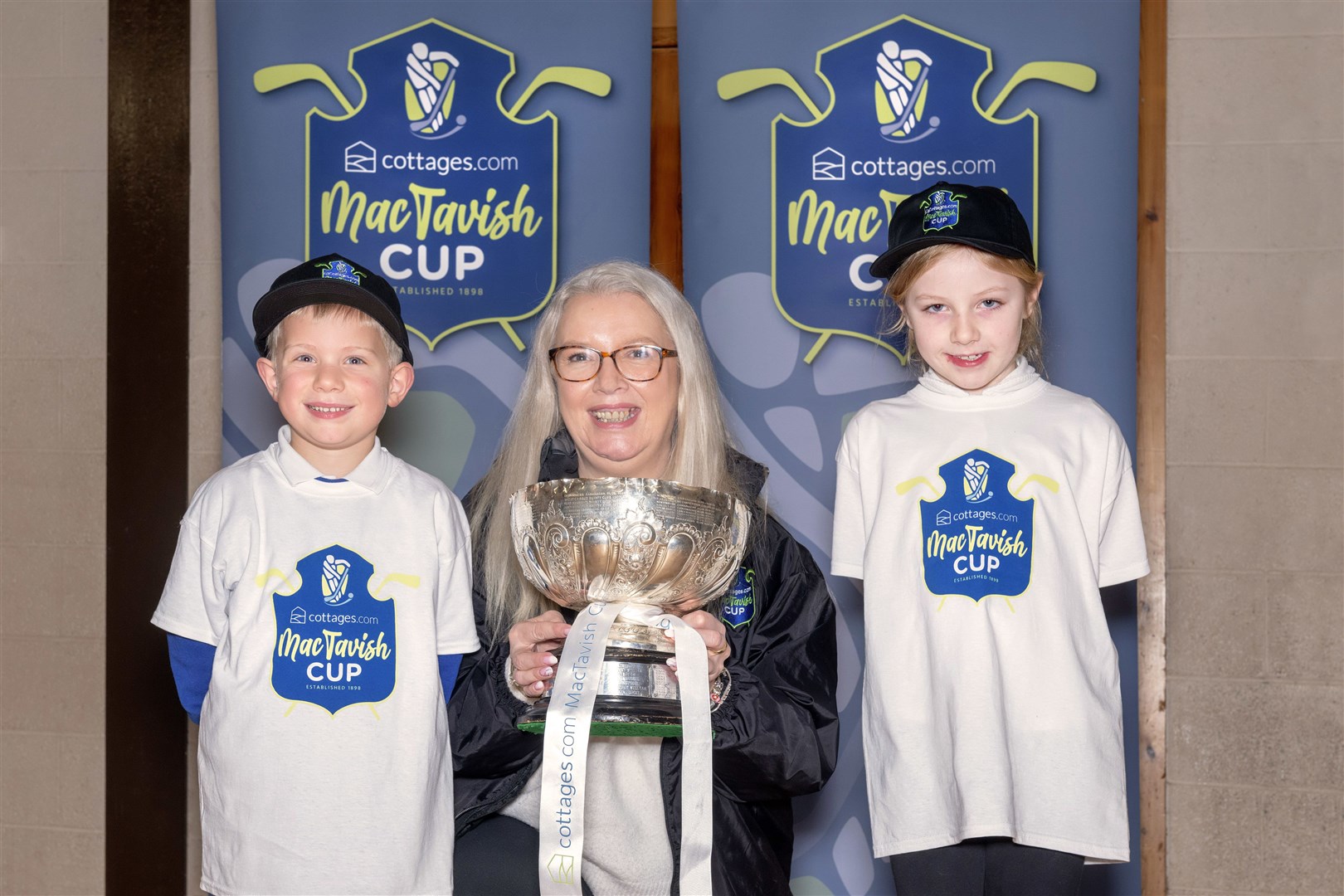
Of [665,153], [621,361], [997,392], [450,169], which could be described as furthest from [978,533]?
[450,169]

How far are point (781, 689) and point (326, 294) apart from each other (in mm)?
819

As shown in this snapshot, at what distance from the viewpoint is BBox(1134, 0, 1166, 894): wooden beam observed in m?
2.31

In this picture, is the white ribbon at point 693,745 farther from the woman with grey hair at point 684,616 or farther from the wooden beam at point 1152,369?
the wooden beam at point 1152,369

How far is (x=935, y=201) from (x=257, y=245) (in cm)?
146

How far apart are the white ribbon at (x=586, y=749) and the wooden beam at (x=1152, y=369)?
1.21 m

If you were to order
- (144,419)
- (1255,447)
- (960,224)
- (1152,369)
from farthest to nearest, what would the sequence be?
(144,419) → (1255,447) → (1152,369) → (960,224)

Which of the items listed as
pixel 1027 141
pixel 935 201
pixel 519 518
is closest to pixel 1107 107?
pixel 1027 141

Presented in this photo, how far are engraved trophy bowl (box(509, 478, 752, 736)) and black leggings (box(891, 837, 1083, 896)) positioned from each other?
46 centimetres

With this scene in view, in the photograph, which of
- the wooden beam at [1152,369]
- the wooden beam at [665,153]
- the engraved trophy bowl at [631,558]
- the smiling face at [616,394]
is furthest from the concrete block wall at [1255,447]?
the engraved trophy bowl at [631,558]

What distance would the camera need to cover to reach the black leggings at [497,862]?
1690 mm

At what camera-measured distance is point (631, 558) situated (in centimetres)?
150

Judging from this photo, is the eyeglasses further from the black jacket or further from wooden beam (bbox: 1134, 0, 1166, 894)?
wooden beam (bbox: 1134, 0, 1166, 894)

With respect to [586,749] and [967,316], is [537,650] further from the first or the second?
[967,316]

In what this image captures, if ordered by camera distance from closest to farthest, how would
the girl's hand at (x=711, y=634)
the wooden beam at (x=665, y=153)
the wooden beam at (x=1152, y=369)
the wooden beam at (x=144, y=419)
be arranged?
the girl's hand at (x=711, y=634) < the wooden beam at (x=1152, y=369) < the wooden beam at (x=665, y=153) < the wooden beam at (x=144, y=419)
